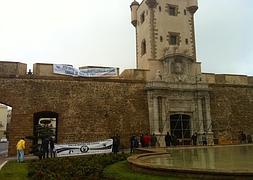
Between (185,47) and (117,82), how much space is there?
8.49 meters

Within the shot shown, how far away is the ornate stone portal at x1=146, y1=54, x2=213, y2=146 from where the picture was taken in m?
26.3

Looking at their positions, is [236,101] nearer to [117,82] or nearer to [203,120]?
[203,120]

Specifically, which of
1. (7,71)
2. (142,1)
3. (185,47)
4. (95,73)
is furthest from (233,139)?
(7,71)

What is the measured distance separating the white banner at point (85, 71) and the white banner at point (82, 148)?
6.68 meters

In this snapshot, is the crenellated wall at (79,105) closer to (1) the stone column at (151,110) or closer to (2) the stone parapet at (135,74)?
(1) the stone column at (151,110)

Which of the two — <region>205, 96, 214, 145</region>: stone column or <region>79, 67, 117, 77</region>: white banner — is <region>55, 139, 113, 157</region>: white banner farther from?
<region>205, 96, 214, 145</region>: stone column

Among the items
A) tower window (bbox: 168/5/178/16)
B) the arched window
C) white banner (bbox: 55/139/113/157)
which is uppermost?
tower window (bbox: 168/5/178/16)

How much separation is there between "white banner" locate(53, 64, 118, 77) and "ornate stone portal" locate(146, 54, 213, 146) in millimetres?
3514

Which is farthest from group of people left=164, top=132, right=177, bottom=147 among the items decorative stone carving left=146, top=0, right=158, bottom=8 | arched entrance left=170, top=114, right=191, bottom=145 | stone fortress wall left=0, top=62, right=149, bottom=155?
decorative stone carving left=146, top=0, right=158, bottom=8

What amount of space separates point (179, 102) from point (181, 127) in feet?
7.31

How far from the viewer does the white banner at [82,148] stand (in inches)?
791

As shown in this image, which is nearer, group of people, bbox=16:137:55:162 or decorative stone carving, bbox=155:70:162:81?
group of people, bbox=16:137:55:162

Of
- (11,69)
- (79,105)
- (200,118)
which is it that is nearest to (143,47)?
(200,118)

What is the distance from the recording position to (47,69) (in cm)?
2489
